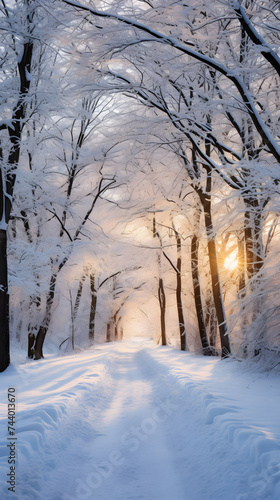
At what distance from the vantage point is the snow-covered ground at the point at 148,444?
3.38 m

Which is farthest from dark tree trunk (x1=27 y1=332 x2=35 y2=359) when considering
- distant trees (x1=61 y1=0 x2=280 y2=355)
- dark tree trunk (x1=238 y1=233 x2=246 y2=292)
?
dark tree trunk (x1=238 y1=233 x2=246 y2=292)

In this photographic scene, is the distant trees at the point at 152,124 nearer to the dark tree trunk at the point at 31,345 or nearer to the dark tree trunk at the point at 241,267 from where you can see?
the dark tree trunk at the point at 241,267

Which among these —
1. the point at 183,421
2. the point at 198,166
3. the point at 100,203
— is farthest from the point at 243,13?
the point at 100,203

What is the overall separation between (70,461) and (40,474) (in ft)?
2.16

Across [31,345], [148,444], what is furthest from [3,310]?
[148,444]

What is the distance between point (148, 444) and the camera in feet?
16.0

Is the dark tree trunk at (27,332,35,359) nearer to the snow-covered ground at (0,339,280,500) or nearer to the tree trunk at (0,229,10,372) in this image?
the tree trunk at (0,229,10,372)

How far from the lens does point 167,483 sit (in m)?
3.67

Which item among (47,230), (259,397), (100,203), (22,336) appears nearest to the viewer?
(259,397)

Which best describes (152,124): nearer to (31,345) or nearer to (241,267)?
(241,267)

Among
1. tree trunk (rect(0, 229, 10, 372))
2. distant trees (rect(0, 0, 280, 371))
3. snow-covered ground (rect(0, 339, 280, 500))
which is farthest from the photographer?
tree trunk (rect(0, 229, 10, 372))

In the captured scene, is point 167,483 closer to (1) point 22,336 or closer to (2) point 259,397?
(2) point 259,397

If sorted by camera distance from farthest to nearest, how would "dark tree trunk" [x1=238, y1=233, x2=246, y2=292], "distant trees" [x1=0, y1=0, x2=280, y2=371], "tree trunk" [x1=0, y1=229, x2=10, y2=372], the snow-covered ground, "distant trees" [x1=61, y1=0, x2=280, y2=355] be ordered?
"dark tree trunk" [x1=238, y1=233, x2=246, y2=292] → "tree trunk" [x1=0, y1=229, x2=10, y2=372] → "distant trees" [x1=0, y1=0, x2=280, y2=371] → "distant trees" [x1=61, y1=0, x2=280, y2=355] → the snow-covered ground

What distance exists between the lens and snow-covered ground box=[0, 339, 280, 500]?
3.38 m
